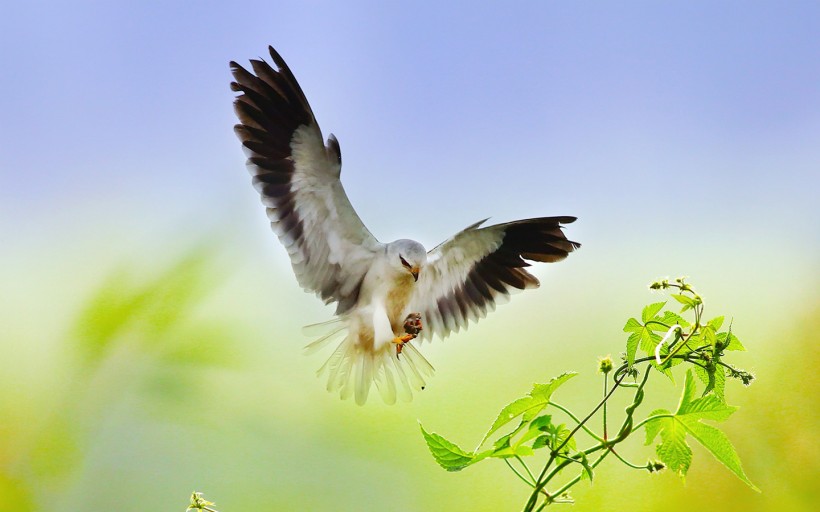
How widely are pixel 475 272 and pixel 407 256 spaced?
166 mm

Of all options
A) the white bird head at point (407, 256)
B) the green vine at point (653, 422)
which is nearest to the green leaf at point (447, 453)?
the green vine at point (653, 422)

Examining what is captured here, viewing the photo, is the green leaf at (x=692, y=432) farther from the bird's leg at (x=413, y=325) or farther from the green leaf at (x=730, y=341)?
the bird's leg at (x=413, y=325)

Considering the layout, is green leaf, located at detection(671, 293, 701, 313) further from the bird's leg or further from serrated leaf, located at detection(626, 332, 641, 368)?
the bird's leg

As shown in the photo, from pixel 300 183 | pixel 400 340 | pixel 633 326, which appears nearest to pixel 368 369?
pixel 400 340

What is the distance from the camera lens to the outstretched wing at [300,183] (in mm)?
1262

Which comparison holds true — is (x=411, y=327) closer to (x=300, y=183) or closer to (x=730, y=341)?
(x=300, y=183)

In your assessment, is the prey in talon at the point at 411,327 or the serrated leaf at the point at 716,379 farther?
the prey in talon at the point at 411,327

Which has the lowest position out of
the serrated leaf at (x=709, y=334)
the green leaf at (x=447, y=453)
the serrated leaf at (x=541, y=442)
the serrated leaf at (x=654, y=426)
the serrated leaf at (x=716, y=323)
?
the green leaf at (x=447, y=453)

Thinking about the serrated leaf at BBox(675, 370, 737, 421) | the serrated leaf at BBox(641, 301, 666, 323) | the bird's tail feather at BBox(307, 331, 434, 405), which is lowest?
the serrated leaf at BBox(675, 370, 737, 421)

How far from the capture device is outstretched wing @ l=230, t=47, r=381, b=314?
1262mm

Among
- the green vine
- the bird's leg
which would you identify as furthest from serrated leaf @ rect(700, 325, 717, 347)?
the bird's leg

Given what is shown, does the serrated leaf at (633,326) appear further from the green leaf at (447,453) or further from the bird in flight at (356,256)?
the bird in flight at (356,256)

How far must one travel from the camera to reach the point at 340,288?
4.41 feet

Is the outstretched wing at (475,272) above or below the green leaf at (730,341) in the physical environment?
above
